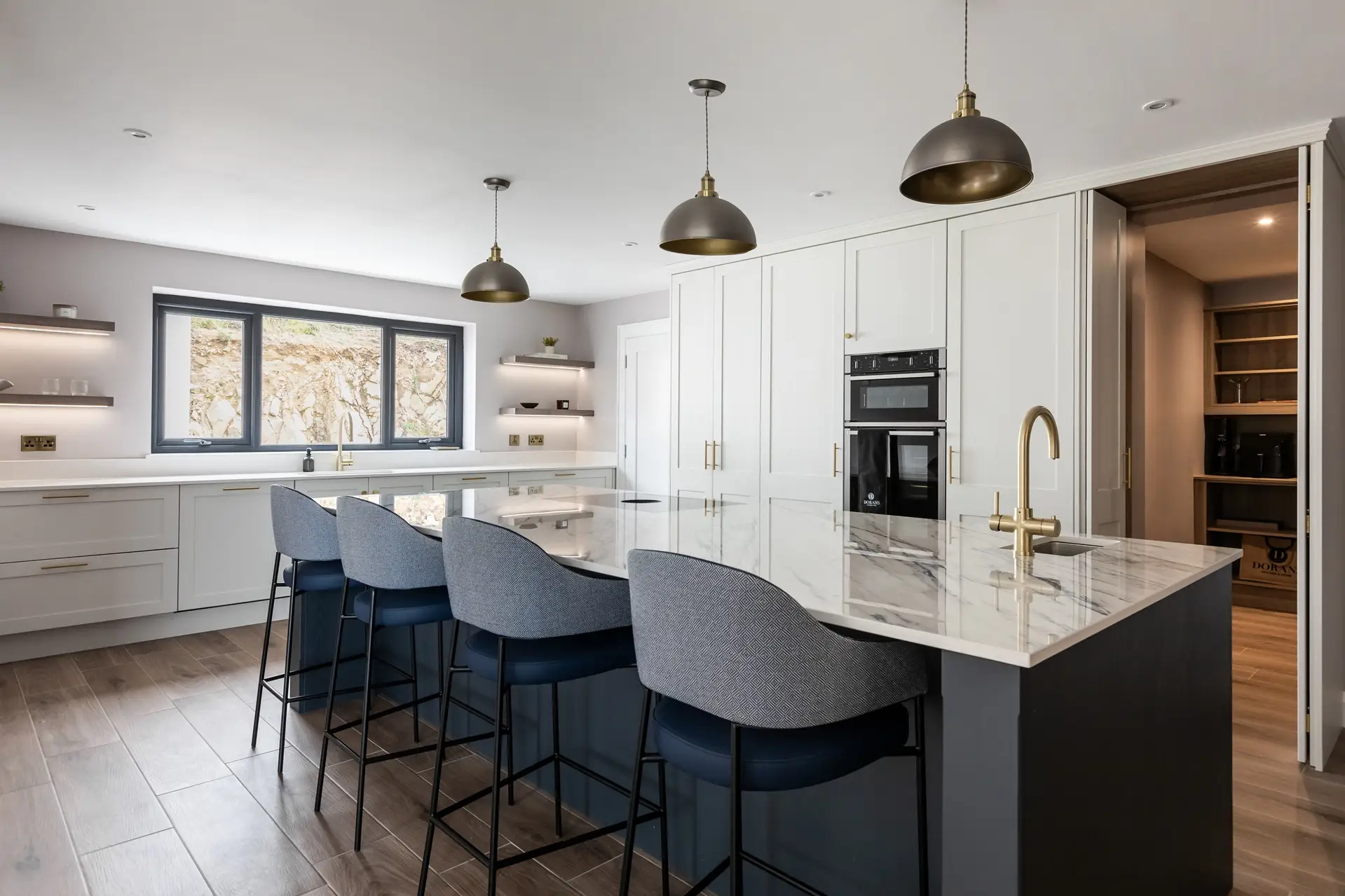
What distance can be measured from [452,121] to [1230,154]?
2944 millimetres

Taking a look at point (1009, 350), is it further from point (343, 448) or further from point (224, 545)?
point (343, 448)

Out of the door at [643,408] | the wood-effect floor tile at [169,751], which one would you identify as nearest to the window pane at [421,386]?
the door at [643,408]

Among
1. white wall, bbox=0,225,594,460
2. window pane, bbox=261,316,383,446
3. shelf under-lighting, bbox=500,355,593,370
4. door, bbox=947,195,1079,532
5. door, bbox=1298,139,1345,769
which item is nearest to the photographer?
door, bbox=1298,139,1345,769

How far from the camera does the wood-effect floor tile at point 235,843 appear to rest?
204cm

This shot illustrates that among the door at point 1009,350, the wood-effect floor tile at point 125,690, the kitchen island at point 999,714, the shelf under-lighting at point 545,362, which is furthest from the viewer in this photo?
the shelf under-lighting at point 545,362

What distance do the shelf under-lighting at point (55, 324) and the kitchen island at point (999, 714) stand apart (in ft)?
10.8

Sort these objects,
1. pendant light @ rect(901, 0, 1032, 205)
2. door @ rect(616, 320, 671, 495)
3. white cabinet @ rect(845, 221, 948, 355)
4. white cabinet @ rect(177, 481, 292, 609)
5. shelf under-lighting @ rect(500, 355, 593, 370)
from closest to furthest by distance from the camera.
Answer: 1. pendant light @ rect(901, 0, 1032, 205)
2. white cabinet @ rect(845, 221, 948, 355)
3. white cabinet @ rect(177, 481, 292, 609)
4. door @ rect(616, 320, 671, 495)
5. shelf under-lighting @ rect(500, 355, 593, 370)

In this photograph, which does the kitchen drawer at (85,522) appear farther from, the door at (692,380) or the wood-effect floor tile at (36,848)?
the door at (692,380)

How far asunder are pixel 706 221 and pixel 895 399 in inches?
81.4

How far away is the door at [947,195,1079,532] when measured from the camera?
349cm

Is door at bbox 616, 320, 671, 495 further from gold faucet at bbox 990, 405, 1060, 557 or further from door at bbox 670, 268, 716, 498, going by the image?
gold faucet at bbox 990, 405, 1060, 557

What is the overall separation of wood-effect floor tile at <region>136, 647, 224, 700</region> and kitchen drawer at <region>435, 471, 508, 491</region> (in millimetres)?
1832

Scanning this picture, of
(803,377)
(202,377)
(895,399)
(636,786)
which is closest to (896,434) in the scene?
(895,399)

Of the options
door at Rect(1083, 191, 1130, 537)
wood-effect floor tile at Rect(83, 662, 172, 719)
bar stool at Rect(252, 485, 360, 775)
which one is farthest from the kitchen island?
wood-effect floor tile at Rect(83, 662, 172, 719)
